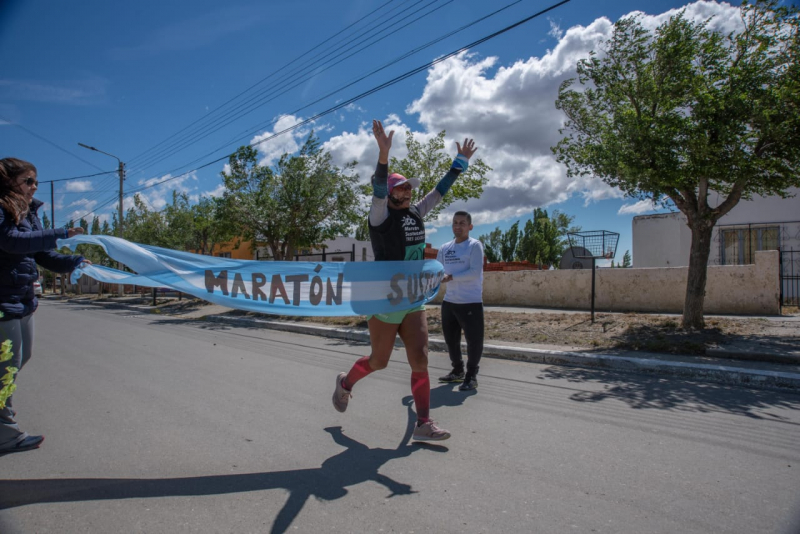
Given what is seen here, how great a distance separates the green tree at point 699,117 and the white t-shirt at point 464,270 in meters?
4.08

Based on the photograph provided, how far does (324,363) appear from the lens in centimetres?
732

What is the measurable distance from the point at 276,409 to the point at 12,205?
263 cm

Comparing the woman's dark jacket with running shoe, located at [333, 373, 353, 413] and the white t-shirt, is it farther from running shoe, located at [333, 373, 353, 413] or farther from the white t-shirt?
the white t-shirt

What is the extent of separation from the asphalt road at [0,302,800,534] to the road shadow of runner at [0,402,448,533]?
0.04ft

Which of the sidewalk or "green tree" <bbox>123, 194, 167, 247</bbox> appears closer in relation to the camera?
the sidewalk

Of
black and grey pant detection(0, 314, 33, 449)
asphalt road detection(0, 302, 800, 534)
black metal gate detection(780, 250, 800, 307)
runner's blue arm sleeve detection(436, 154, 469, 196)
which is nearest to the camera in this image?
asphalt road detection(0, 302, 800, 534)

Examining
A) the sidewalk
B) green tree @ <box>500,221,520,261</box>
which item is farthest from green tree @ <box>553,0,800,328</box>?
green tree @ <box>500,221,520,261</box>

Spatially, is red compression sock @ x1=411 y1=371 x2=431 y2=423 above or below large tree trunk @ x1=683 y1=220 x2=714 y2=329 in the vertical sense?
below

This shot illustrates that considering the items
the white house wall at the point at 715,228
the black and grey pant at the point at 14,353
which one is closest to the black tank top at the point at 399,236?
the black and grey pant at the point at 14,353

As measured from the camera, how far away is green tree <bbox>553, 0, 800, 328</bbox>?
23.2 feet

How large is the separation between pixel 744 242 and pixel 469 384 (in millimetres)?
18917

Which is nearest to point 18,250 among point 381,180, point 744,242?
point 381,180

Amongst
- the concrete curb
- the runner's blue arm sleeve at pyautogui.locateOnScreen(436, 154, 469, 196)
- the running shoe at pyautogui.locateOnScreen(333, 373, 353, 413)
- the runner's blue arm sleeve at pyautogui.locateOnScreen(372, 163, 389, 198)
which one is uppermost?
the runner's blue arm sleeve at pyautogui.locateOnScreen(436, 154, 469, 196)

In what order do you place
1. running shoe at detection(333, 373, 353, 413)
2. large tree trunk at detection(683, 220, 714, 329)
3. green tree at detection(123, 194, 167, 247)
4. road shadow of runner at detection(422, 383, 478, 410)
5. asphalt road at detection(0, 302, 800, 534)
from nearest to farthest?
1. asphalt road at detection(0, 302, 800, 534)
2. running shoe at detection(333, 373, 353, 413)
3. road shadow of runner at detection(422, 383, 478, 410)
4. large tree trunk at detection(683, 220, 714, 329)
5. green tree at detection(123, 194, 167, 247)
